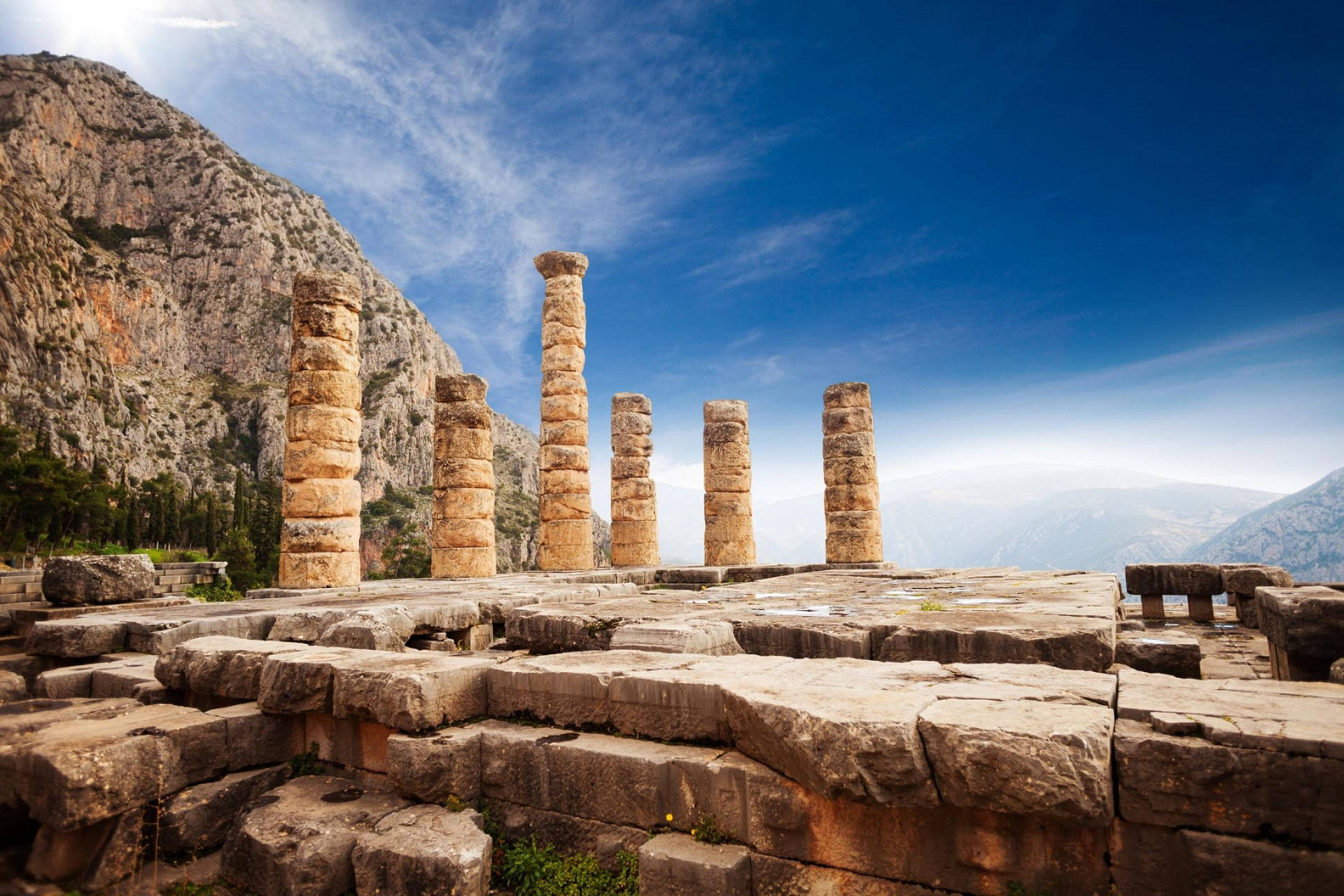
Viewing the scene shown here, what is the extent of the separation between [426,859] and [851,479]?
1487cm

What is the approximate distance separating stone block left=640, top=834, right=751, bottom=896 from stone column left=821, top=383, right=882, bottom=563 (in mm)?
14367

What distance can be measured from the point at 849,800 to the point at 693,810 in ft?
2.68

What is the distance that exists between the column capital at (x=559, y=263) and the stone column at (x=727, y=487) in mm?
5012

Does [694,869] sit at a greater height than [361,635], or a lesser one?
lesser

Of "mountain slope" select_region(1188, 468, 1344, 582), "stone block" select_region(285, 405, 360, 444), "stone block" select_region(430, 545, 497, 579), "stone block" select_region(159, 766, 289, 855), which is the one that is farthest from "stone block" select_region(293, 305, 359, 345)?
"mountain slope" select_region(1188, 468, 1344, 582)

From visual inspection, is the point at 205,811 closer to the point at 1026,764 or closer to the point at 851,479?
the point at 1026,764

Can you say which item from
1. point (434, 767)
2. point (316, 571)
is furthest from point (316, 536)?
point (434, 767)

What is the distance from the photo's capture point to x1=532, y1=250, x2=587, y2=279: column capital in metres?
19.1

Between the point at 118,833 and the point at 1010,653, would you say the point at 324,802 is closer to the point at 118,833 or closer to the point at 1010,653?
the point at 118,833

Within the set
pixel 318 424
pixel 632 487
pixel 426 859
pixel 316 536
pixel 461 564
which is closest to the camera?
pixel 426 859

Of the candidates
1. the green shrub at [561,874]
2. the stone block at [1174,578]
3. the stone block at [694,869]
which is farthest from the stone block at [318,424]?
the stone block at [1174,578]

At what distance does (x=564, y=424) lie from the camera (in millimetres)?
18828

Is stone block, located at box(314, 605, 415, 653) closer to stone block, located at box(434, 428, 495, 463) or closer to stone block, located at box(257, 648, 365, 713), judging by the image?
stone block, located at box(257, 648, 365, 713)

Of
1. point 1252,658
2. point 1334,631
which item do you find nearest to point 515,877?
point 1334,631
